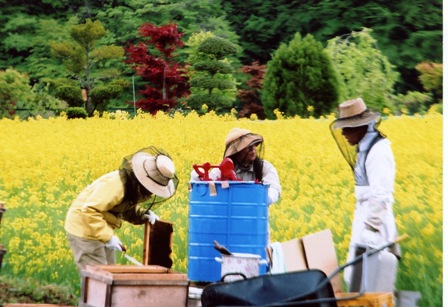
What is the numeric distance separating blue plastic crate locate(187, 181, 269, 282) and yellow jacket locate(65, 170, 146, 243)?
0.41 meters

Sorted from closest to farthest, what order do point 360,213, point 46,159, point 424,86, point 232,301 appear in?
point 232,301, point 360,213, point 424,86, point 46,159

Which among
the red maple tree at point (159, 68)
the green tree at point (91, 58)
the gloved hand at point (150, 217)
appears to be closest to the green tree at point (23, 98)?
the green tree at point (91, 58)

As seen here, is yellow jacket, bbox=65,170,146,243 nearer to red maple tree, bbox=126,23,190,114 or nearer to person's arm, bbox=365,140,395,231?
person's arm, bbox=365,140,395,231

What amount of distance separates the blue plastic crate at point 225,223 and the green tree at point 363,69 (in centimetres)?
163

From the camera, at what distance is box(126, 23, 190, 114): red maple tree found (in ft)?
23.6

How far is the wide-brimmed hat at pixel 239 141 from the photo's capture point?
216 inches

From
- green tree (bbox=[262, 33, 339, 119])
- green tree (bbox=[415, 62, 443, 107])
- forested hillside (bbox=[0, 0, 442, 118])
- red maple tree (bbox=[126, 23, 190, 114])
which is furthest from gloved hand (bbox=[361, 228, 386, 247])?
red maple tree (bbox=[126, 23, 190, 114])

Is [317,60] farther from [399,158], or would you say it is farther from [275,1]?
[399,158]

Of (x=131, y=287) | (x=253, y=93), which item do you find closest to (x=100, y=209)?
(x=131, y=287)

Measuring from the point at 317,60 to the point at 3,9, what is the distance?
242 centimetres

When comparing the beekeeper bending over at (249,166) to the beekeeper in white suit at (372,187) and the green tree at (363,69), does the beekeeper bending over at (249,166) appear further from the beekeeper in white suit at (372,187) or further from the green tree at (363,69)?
the green tree at (363,69)

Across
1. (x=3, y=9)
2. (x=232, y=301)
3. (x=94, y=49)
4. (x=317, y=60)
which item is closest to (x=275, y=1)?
(x=317, y=60)

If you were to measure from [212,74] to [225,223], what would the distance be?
6.65 ft

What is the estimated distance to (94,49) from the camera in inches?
288
